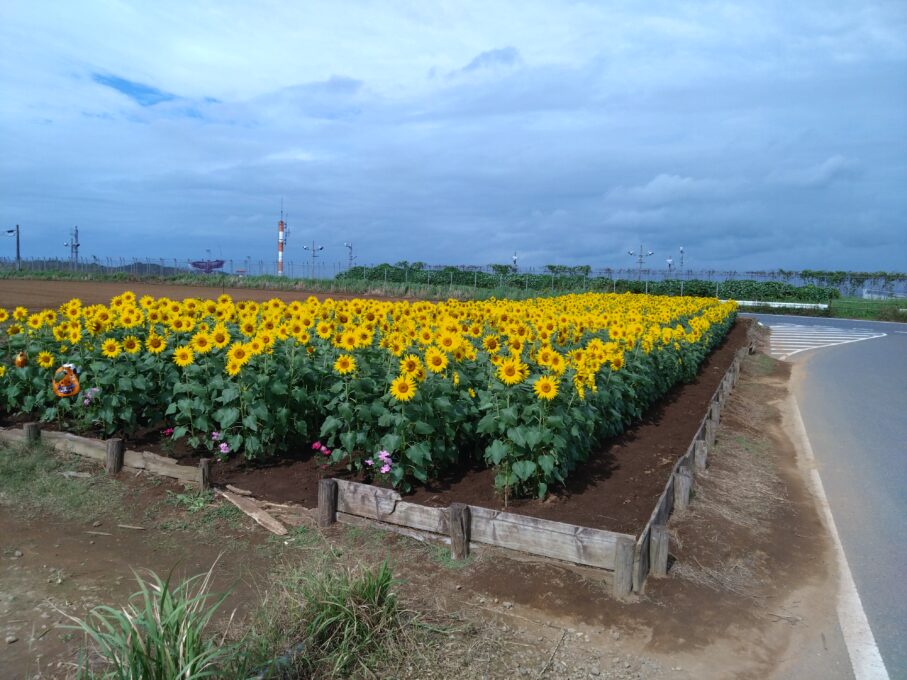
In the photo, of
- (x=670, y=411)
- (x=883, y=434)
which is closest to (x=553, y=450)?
(x=670, y=411)

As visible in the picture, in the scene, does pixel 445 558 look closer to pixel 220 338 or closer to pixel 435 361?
pixel 435 361

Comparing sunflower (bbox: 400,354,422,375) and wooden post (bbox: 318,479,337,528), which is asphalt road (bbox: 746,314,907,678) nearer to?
sunflower (bbox: 400,354,422,375)

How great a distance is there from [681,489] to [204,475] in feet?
13.7

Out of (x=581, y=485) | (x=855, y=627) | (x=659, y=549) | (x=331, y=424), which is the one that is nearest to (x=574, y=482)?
(x=581, y=485)

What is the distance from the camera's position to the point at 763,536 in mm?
6074

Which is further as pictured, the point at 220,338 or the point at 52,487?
the point at 220,338

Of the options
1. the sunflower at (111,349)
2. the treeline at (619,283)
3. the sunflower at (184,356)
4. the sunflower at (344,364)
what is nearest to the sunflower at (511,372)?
the sunflower at (344,364)

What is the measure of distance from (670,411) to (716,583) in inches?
220

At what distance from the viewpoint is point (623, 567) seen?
471 cm

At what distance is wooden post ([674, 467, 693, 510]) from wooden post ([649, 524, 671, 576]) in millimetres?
1187

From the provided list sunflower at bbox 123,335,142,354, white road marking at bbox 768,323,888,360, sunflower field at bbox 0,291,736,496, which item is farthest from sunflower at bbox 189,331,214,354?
white road marking at bbox 768,323,888,360

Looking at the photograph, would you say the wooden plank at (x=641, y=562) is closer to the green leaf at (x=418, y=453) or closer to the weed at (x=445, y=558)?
the weed at (x=445, y=558)

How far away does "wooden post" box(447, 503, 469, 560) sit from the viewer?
5.17 metres

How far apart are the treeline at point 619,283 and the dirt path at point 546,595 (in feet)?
171
